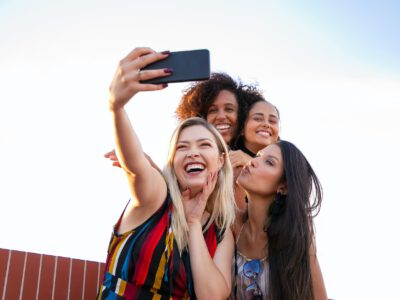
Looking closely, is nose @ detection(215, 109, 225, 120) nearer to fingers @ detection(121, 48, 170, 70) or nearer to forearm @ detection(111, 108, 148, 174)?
forearm @ detection(111, 108, 148, 174)

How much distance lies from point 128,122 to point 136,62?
30 cm

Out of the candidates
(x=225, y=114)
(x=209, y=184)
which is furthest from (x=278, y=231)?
(x=225, y=114)

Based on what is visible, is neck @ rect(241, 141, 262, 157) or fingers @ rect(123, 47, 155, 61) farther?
neck @ rect(241, 141, 262, 157)

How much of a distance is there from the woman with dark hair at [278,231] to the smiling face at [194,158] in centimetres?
68

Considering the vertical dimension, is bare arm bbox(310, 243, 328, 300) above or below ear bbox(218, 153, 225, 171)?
below

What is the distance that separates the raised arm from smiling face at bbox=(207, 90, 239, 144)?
6.96ft

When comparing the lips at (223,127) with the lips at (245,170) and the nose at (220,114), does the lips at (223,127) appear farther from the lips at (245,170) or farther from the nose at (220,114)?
the lips at (245,170)

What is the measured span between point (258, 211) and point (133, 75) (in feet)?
6.73

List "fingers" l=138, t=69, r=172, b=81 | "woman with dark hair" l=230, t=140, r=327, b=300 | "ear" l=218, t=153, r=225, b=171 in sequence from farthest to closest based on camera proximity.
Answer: "woman with dark hair" l=230, t=140, r=327, b=300, "ear" l=218, t=153, r=225, b=171, "fingers" l=138, t=69, r=172, b=81

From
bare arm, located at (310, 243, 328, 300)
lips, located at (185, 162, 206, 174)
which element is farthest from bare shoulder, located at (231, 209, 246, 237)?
lips, located at (185, 162, 206, 174)

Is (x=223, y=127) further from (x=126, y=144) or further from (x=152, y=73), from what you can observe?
(x=152, y=73)

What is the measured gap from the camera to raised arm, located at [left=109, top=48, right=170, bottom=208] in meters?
2.17

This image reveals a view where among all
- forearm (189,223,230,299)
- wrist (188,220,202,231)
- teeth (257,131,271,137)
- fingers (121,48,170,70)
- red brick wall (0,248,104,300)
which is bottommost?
red brick wall (0,248,104,300)

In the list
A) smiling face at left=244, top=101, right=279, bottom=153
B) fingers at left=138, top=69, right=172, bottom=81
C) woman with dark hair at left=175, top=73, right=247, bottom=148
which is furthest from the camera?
woman with dark hair at left=175, top=73, right=247, bottom=148
